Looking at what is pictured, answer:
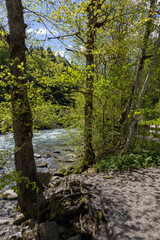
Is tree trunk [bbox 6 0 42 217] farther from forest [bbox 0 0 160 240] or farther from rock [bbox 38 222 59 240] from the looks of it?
rock [bbox 38 222 59 240]

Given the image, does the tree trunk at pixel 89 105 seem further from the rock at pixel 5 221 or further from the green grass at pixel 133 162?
the rock at pixel 5 221

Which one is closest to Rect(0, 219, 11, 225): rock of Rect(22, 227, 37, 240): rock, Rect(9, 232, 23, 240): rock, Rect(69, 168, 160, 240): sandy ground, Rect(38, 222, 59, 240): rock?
Rect(9, 232, 23, 240): rock

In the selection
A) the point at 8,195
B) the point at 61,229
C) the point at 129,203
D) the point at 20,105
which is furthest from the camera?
the point at 8,195

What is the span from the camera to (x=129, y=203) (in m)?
3.90

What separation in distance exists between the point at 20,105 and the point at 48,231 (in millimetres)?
3378

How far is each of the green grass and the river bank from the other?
3.55 feet

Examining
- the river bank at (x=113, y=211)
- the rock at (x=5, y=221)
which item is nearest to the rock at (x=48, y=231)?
the river bank at (x=113, y=211)

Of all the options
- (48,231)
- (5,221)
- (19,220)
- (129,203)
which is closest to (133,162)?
(129,203)

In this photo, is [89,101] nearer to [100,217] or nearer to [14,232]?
[100,217]

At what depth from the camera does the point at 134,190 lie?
4.63 meters

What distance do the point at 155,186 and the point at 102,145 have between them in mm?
3409

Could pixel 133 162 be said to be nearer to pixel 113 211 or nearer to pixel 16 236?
pixel 113 211

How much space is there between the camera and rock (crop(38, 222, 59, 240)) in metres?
3.26

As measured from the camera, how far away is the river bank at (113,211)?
3014 mm
